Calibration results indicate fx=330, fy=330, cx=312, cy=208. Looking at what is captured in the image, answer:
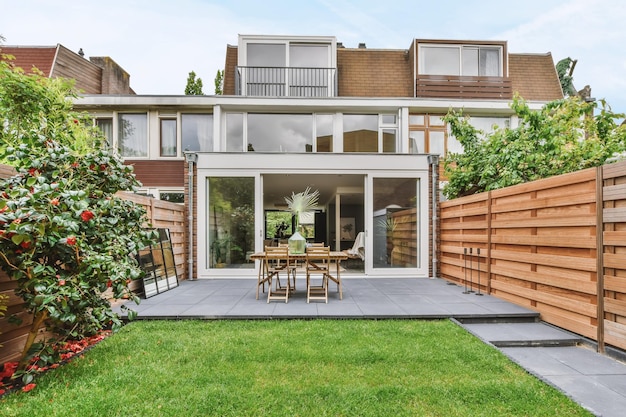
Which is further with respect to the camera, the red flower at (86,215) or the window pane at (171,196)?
the window pane at (171,196)

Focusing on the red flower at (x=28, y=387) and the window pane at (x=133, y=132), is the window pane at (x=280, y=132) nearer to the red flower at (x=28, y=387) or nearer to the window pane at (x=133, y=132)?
the window pane at (x=133, y=132)

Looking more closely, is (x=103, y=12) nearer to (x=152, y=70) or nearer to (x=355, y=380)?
(x=152, y=70)

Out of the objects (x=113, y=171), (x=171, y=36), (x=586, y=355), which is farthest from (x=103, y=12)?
(x=586, y=355)

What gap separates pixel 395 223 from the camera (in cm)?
725

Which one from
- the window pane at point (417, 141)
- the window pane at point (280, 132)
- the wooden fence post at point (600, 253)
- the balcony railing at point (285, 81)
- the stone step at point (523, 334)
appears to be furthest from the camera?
the balcony railing at point (285, 81)

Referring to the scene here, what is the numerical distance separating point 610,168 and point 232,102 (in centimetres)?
770

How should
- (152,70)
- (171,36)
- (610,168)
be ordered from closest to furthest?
(610,168) < (171,36) < (152,70)

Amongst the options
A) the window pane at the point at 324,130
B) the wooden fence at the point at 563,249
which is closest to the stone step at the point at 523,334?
the wooden fence at the point at 563,249

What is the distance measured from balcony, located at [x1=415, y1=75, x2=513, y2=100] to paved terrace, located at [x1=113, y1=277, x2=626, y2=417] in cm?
614

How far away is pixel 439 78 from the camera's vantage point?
9.89m

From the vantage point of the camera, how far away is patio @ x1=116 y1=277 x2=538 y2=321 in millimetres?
4042

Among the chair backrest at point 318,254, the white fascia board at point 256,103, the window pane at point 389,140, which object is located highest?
the white fascia board at point 256,103

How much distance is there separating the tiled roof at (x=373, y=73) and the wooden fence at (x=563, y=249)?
6170 mm

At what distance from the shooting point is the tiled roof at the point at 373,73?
34.2ft
